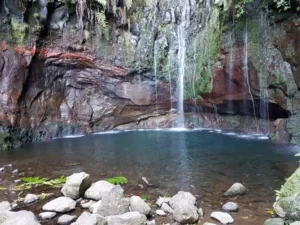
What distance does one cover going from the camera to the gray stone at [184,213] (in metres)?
5.13

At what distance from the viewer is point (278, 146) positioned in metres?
10.9

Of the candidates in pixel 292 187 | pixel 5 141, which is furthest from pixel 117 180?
pixel 5 141

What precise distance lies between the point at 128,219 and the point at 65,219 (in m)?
1.28

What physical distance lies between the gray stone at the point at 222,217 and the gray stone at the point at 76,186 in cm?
279

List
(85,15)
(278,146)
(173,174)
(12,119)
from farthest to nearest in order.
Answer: (85,15), (12,119), (278,146), (173,174)

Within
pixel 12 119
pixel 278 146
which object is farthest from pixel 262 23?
pixel 12 119

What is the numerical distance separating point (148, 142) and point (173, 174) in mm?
4933

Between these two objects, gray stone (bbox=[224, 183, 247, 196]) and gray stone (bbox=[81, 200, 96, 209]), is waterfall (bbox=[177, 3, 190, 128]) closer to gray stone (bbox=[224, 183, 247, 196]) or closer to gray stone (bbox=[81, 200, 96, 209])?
gray stone (bbox=[224, 183, 247, 196])

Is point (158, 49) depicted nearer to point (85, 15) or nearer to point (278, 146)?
point (85, 15)

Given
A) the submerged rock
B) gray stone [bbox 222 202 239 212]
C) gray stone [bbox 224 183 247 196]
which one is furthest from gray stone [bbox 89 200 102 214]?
gray stone [bbox 224 183 247 196]

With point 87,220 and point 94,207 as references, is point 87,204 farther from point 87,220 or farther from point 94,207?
point 87,220

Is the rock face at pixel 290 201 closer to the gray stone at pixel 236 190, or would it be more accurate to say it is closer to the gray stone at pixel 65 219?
the gray stone at pixel 236 190

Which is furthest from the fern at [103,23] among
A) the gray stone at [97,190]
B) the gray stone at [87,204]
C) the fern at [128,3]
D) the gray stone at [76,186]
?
the gray stone at [87,204]

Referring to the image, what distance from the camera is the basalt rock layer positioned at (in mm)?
12562
